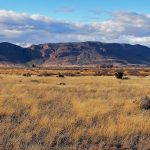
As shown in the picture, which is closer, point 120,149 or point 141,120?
point 120,149

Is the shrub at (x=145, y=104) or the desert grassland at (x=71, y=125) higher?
the shrub at (x=145, y=104)

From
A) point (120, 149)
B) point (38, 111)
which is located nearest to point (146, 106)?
point (38, 111)

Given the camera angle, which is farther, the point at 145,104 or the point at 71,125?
the point at 145,104

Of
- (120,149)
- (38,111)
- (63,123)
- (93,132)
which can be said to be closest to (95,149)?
(120,149)

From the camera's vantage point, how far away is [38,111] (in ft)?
54.2

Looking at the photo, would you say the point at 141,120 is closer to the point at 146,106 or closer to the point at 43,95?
the point at 146,106

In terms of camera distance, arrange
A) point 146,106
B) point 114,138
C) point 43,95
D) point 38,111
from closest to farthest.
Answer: point 114,138
point 38,111
point 146,106
point 43,95

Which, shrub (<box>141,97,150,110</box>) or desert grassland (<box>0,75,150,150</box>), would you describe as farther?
shrub (<box>141,97,150,110</box>)

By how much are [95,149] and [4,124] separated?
400 cm

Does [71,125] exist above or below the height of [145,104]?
below

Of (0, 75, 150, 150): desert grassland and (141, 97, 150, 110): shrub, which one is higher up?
(141, 97, 150, 110): shrub

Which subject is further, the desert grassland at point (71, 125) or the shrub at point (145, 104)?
the shrub at point (145, 104)

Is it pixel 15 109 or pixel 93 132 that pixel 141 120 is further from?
pixel 15 109

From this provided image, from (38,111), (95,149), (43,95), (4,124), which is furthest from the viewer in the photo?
(43,95)
